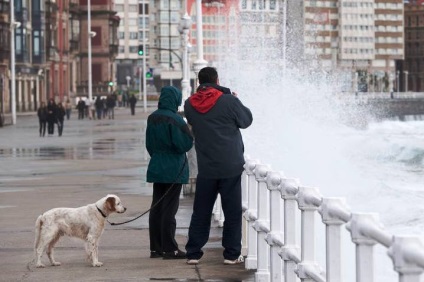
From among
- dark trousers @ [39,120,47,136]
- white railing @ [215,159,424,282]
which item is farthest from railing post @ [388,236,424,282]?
dark trousers @ [39,120,47,136]

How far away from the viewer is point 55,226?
39.8 ft

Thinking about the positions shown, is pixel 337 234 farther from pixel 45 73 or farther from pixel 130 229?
pixel 45 73

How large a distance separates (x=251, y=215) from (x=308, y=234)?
359 centimetres

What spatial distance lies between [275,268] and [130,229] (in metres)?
5.60

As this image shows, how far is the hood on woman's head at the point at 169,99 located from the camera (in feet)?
42.8

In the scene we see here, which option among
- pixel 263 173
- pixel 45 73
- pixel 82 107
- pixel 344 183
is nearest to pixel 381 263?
pixel 263 173

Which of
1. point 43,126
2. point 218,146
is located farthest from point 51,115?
point 218,146

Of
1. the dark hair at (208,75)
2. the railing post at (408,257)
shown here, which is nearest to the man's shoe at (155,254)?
the dark hair at (208,75)

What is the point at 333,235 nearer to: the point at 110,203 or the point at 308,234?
the point at 308,234

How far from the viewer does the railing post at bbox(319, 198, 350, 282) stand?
297 inches

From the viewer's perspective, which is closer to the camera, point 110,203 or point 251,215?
point 110,203

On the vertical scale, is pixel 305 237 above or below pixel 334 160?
above

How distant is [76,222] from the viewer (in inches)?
479

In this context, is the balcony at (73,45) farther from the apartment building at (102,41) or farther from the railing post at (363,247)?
the railing post at (363,247)
